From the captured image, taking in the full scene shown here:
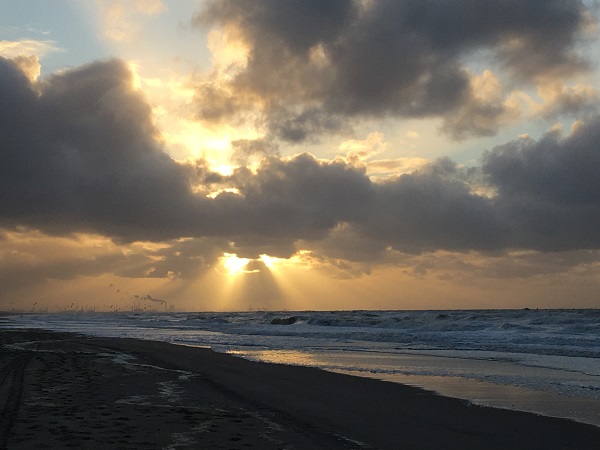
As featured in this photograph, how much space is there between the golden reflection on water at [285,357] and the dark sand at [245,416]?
21.1 ft

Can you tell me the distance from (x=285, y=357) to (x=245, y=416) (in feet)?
60.9

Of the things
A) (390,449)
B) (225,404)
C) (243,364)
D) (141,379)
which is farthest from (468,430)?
(243,364)

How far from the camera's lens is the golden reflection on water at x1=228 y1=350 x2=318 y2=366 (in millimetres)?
28594

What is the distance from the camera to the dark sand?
1073 centimetres

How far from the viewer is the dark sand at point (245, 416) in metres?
10.7

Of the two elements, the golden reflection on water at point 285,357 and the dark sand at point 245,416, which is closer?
the dark sand at point 245,416

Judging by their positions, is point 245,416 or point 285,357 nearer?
point 245,416

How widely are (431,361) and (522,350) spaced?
10227 mm

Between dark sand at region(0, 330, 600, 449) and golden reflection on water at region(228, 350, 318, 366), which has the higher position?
golden reflection on water at region(228, 350, 318, 366)

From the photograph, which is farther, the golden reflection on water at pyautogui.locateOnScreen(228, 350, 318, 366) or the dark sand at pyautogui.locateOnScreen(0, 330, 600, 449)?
the golden reflection on water at pyautogui.locateOnScreen(228, 350, 318, 366)

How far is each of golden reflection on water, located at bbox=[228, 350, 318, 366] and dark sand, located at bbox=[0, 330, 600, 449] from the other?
21.1ft

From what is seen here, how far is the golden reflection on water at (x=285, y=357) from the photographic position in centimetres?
2859

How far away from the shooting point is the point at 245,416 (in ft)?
43.6

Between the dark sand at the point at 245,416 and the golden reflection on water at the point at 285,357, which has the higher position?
the golden reflection on water at the point at 285,357
